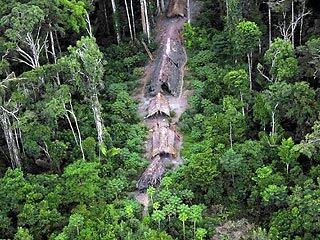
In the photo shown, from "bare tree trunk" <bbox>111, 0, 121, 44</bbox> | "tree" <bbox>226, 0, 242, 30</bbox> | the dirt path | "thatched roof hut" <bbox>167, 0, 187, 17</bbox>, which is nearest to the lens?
the dirt path

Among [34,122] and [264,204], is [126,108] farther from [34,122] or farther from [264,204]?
[264,204]

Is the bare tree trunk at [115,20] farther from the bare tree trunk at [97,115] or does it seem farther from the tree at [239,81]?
A: the bare tree trunk at [97,115]

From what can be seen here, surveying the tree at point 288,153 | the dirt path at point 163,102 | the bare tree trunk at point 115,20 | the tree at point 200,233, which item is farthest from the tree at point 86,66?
the bare tree trunk at point 115,20

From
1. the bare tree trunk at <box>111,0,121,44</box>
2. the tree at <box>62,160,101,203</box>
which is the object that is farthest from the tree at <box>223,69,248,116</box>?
the bare tree trunk at <box>111,0,121,44</box>

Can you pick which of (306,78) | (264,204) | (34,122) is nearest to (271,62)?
(306,78)

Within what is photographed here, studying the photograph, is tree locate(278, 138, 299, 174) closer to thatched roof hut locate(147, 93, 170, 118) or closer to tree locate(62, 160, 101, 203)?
thatched roof hut locate(147, 93, 170, 118)
